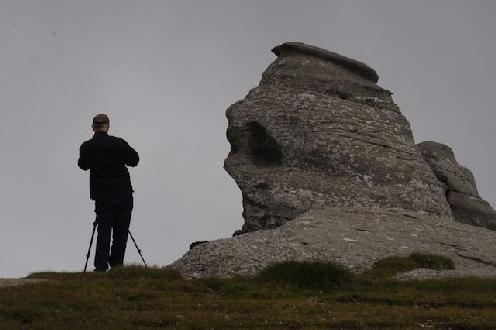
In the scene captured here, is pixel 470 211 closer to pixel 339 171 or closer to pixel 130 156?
pixel 339 171

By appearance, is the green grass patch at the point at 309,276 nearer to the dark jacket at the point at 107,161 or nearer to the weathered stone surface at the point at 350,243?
the weathered stone surface at the point at 350,243

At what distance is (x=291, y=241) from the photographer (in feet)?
96.9

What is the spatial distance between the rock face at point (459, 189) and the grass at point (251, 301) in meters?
20.5

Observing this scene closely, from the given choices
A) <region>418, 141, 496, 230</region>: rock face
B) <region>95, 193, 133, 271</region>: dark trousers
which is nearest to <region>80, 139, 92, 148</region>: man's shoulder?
<region>95, 193, 133, 271</region>: dark trousers

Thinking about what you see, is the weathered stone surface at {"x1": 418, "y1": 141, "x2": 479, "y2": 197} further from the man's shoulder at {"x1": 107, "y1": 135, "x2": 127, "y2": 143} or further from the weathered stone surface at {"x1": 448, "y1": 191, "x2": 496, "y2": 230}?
the man's shoulder at {"x1": 107, "y1": 135, "x2": 127, "y2": 143}

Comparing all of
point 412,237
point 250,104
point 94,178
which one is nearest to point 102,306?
point 94,178

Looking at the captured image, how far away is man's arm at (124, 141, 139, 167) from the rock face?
22.8 metres

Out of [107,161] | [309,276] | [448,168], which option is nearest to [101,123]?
[107,161]

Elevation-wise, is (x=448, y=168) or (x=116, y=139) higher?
(x=448, y=168)

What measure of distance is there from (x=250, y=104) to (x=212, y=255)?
16.3 meters

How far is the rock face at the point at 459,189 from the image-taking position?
44.7 meters

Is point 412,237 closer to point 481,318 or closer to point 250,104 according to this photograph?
point 250,104

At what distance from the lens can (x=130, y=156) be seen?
25984 mm

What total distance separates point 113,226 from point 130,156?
6.93 feet
